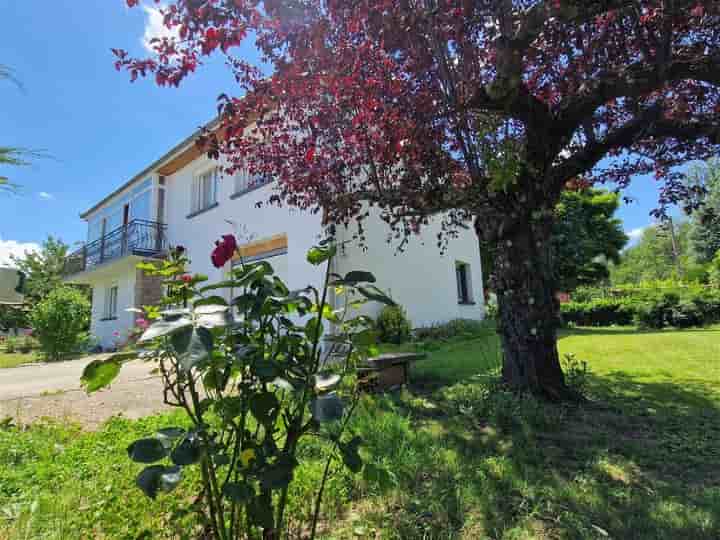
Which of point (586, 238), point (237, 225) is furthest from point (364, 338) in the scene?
point (586, 238)

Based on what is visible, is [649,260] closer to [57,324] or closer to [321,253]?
[57,324]

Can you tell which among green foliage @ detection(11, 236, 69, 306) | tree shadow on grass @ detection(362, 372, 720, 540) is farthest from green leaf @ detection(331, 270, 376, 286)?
green foliage @ detection(11, 236, 69, 306)

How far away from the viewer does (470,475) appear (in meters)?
2.20

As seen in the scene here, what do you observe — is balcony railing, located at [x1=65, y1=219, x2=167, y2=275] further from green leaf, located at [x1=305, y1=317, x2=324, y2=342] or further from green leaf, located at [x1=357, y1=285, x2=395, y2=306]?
green leaf, located at [x1=357, y1=285, x2=395, y2=306]

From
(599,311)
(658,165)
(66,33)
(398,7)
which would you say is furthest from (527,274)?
(599,311)

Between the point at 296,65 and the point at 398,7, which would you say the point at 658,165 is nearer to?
the point at 398,7

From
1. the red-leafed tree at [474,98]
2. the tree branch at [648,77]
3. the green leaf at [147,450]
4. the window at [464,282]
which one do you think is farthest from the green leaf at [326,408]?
the window at [464,282]

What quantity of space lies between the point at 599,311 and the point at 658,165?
11470mm

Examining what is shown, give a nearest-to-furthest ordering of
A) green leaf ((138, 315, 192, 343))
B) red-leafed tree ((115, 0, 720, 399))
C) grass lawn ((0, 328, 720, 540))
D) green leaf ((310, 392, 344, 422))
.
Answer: green leaf ((138, 315, 192, 343)), green leaf ((310, 392, 344, 422)), grass lawn ((0, 328, 720, 540)), red-leafed tree ((115, 0, 720, 399))

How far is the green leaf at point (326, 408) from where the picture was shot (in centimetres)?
91

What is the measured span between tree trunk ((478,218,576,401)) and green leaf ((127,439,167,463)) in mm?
3482

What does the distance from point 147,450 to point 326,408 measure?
1.56 feet

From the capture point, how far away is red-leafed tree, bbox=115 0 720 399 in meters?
2.89

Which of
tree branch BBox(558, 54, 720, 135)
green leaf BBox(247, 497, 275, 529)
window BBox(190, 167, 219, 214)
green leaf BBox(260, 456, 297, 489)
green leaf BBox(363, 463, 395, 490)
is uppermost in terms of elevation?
window BBox(190, 167, 219, 214)
